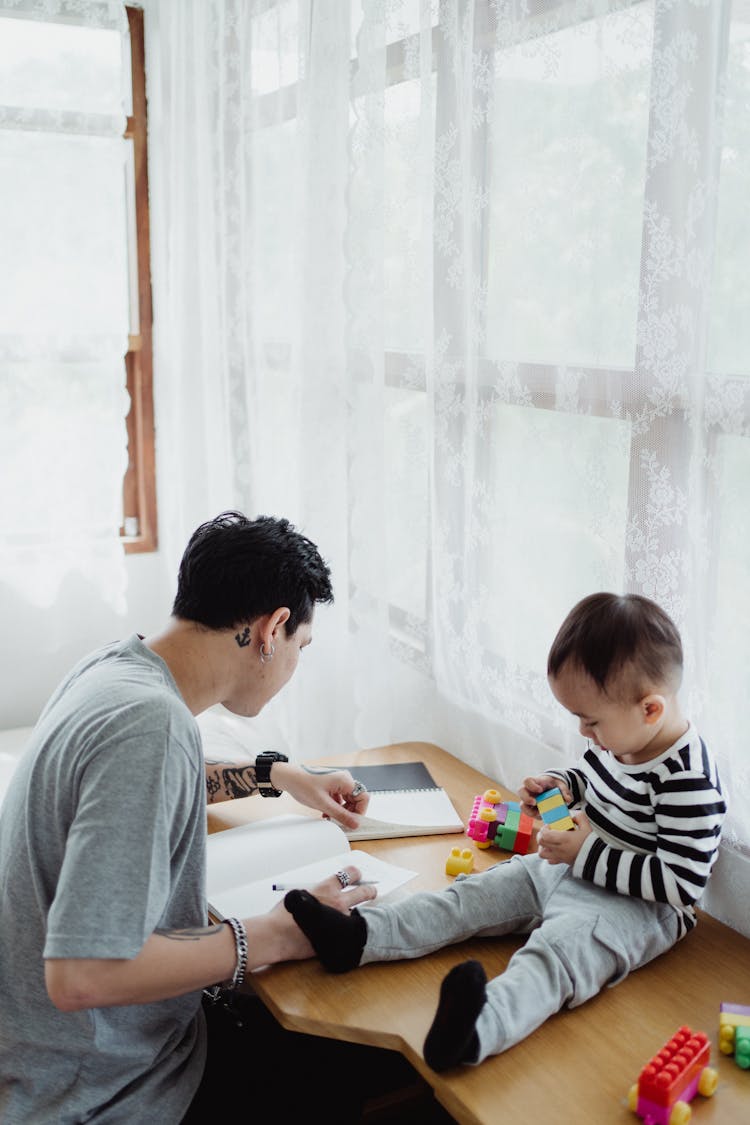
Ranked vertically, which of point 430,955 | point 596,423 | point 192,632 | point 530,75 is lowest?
point 430,955

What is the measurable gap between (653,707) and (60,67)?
2447mm

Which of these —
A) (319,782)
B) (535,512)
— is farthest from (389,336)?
(319,782)

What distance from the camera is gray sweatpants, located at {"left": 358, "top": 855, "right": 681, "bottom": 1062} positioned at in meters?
1.27

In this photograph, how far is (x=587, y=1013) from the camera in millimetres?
1313

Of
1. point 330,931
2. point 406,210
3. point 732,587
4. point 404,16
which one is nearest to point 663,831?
point 732,587

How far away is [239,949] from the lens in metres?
1.34

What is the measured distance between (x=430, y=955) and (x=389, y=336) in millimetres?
1186

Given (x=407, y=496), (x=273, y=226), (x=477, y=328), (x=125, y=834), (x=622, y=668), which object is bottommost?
(x=125, y=834)

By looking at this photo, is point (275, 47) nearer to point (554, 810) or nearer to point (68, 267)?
point (68, 267)

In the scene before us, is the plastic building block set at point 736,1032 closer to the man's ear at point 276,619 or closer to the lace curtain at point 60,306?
the man's ear at point 276,619

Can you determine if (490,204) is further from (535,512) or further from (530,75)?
(535,512)

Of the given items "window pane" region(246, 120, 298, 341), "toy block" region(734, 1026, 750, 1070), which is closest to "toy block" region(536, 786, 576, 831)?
"toy block" region(734, 1026, 750, 1070)

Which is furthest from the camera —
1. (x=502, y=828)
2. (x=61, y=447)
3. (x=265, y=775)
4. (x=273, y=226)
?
(x=61, y=447)

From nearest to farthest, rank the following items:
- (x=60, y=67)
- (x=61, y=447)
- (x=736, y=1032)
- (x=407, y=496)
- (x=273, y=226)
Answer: (x=736, y=1032) < (x=407, y=496) < (x=273, y=226) < (x=60, y=67) < (x=61, y=447)
